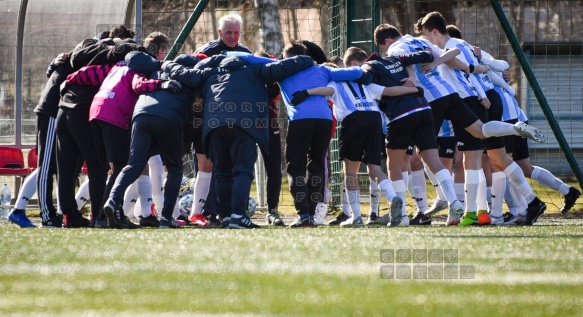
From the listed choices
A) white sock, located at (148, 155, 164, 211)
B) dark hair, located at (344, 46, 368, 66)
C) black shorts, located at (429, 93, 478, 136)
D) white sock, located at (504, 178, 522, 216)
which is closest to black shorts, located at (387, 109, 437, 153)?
black shorts, located at (429, 93, 478, 136)

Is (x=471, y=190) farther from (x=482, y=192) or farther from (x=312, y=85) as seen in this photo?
(x=312, y=85)

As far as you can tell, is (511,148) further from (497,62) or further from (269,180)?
(269,180)

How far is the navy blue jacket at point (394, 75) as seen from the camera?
922cm

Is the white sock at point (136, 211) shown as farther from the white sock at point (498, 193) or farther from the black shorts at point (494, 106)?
the black shorts at point (494, 106)

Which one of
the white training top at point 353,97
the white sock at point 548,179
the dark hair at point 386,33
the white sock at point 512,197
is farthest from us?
the white sock at point 548,179

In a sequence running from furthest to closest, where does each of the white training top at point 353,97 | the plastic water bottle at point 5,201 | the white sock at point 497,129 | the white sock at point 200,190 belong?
the plastic water bottle at point 5,201
the white sock at point 200,190
the white training top at point 353,97
the white sock at point 497,129

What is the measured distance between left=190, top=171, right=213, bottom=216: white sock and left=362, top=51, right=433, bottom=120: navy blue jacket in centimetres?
172

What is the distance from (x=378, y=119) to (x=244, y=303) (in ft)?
18.6

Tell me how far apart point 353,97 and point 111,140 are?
6.71 feet

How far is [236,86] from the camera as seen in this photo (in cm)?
856

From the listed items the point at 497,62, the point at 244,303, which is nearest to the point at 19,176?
the point at 497,62

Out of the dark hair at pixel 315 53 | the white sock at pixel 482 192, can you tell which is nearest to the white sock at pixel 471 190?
the white sock at pixel 482 192

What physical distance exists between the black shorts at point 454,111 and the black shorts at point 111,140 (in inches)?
103

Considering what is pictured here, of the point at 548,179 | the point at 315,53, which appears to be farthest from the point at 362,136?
Answer: the point at 548,179
